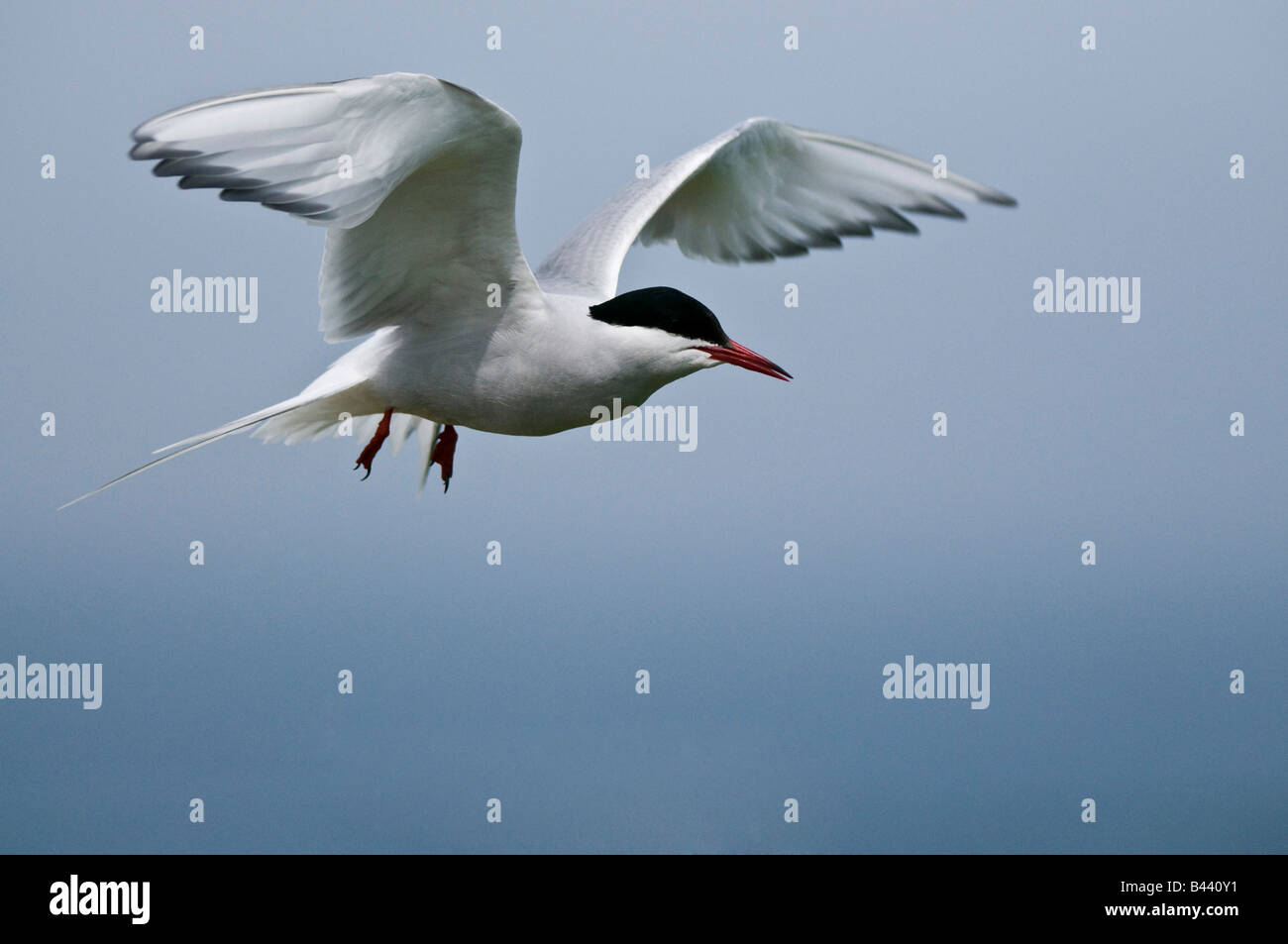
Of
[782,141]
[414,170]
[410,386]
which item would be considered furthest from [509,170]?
[782,141]

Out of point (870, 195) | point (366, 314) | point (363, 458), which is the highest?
point (870, 195)

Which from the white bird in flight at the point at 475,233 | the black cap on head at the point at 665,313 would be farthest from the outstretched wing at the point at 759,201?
the black cap on head at the point at 665,313

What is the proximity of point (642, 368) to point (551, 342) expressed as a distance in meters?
0.29

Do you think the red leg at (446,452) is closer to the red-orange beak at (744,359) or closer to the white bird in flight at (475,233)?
the white bird in flight at (475,233)

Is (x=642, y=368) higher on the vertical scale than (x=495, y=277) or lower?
lower

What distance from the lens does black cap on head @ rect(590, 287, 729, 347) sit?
4090mm

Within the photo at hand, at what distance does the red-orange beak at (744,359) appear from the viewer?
414 cm

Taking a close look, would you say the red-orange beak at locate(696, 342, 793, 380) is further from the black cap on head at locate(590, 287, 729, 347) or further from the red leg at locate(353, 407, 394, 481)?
the red leg at locate(353, 407, 394, 481)

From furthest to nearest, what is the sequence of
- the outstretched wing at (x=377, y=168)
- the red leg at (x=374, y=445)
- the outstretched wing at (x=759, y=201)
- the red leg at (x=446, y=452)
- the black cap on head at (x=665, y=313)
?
the red leg at (x=446, y=452), the outstretched wing at (x=759, y=201), the red leg at (x=374, y=445), the black cap on head at (x=665, y=313), the outstretched wing at (x=377, y=168)

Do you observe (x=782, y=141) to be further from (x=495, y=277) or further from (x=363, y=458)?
(x=363, y=458)

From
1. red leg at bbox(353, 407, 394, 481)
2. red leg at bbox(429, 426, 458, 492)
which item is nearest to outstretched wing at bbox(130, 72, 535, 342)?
red leg at bbox(353, 407, 394, 481)

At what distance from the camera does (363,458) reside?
15.4 feet

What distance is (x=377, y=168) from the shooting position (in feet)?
11.6

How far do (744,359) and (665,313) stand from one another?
0.93 feet
